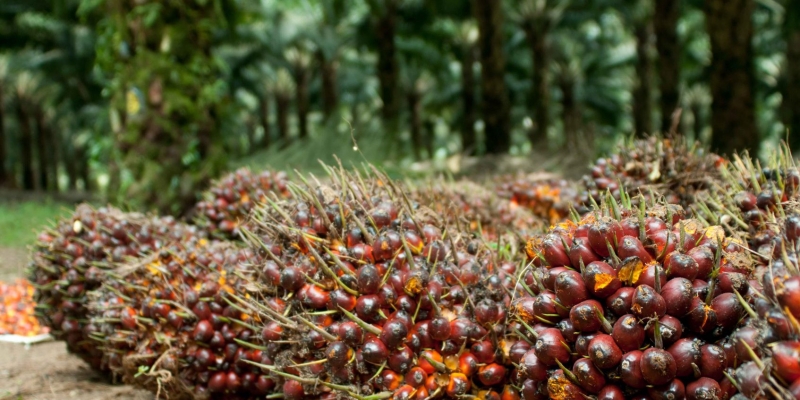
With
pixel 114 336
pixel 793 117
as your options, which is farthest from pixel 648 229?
pixel 793 117

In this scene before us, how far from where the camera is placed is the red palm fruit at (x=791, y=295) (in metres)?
1.08

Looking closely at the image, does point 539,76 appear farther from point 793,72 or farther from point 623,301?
point 623,301

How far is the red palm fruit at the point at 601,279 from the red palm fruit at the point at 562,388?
0.20 metres

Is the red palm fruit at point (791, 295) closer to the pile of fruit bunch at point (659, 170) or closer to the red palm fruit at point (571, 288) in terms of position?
the red palm fruit at point (571, 288)

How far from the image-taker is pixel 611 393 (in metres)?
1.33

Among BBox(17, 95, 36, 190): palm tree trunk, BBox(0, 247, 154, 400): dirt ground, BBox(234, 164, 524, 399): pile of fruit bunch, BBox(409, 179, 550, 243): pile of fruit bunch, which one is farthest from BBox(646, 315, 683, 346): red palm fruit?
BBox(17, 95, 36, 190): palm tree trunk

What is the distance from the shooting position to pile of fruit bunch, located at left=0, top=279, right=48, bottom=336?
13.8ft

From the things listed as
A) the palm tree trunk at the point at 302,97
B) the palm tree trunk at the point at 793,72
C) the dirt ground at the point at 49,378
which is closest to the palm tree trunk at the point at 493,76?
the palm tree trunk at the point at 793,72

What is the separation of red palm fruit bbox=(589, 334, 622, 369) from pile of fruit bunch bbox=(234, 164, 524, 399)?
472 mm

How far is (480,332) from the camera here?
1.79 metres

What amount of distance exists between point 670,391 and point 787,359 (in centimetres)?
29

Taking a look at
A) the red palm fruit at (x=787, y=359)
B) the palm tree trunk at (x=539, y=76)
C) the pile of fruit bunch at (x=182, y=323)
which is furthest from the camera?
the palm tree trunk at (x=539, y=76)

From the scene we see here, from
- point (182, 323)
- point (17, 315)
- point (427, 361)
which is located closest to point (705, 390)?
point (427, 361)

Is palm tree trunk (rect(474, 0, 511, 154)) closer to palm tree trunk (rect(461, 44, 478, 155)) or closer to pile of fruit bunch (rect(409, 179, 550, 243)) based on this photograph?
Answer: palm tree trunk (rect(461, 44, 478, 155))
